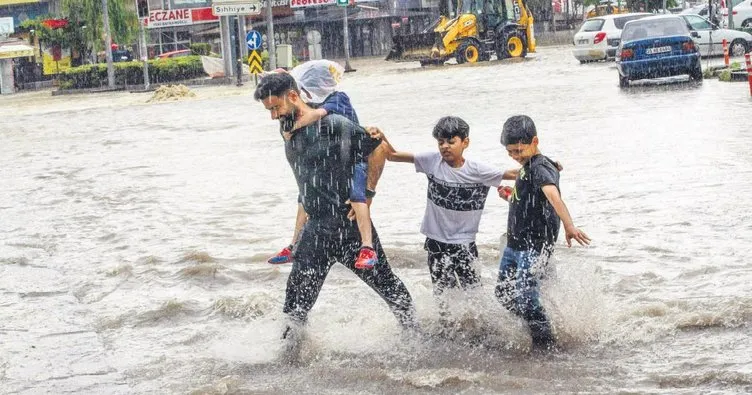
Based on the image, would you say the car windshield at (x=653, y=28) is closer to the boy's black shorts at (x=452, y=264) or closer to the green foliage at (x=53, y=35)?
the boy's black shorts at (x=452, y=264)

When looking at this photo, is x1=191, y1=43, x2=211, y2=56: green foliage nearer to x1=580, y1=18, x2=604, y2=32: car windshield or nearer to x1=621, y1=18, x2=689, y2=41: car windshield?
x1=580, y1=18, x2=604, y2=32: car windshield

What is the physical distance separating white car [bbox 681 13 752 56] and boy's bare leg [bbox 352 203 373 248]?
27.9 metres

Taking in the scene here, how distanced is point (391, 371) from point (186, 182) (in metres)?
9.60

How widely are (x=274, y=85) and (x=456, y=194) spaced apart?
3.81 feet

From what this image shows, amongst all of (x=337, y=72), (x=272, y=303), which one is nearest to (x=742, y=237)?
(x=272, y=303)

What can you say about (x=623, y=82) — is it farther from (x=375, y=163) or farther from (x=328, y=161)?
(x=328, y=161)

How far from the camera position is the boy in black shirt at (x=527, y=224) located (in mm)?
6035

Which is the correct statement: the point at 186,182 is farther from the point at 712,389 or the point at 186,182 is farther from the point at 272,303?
the point at 712,389

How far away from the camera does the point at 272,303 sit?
26.5ft

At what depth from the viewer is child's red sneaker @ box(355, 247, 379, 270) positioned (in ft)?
19.3

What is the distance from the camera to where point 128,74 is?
4775 centimetres

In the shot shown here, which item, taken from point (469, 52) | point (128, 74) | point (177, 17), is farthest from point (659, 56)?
point (177, 17)

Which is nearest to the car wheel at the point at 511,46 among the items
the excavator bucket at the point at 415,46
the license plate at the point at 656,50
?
the excavator bucket at the point at 415,46

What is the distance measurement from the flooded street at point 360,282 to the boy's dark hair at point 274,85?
1435 millimetres
